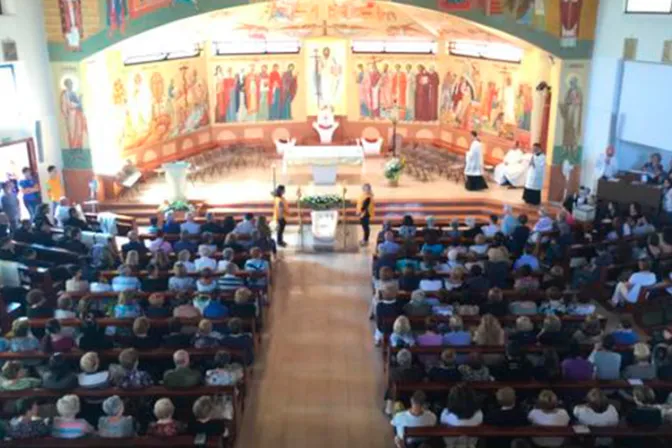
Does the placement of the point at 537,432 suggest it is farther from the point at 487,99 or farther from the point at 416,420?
the point at 487,99

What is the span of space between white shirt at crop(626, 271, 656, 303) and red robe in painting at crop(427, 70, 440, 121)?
12.5 meters

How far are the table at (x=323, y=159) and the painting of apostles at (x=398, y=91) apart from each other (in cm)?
409

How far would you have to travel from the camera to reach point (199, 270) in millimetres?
11453

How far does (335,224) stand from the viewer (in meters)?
15.5

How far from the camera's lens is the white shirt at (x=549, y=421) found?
23.5 ft

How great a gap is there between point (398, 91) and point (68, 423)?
17.9 m

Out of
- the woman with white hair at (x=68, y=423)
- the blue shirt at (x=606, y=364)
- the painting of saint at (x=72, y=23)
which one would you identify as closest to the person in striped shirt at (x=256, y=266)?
the woman with white hair at (x=68, y=423)

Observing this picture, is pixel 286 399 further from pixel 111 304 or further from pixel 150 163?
pixel 150 163

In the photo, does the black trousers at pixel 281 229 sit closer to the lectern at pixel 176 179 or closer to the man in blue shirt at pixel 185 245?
the man in blue shirt at pixel 185 245

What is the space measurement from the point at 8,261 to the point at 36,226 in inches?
56.0

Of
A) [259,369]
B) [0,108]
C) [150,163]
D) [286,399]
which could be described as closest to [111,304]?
[259,369]

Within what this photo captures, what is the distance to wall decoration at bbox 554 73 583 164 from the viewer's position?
57.6 ft

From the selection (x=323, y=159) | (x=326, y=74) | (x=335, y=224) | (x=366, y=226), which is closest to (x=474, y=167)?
(x=323, y=159)

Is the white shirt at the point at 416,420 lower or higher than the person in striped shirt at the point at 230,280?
lower
